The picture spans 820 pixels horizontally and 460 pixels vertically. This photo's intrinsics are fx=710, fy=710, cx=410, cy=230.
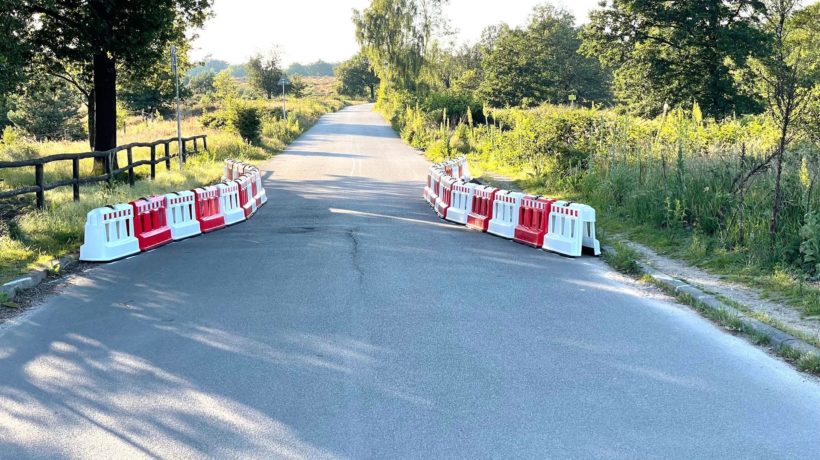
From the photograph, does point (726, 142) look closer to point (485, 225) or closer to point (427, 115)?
point (485, 225)

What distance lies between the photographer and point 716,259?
9.27 metres

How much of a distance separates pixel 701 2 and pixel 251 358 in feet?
104

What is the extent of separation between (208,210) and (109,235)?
2.86 meters

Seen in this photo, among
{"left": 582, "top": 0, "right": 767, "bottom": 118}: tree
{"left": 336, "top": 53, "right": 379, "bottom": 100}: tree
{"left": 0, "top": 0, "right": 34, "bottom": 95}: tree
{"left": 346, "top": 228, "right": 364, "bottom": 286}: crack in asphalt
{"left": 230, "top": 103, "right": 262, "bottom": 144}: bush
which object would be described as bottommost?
{"left": 346, "top": 228, "right": 364, "bottom": 286}: crack in asphalt

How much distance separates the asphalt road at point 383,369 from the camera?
4.26 metres

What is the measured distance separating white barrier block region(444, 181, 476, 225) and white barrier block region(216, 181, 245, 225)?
4.05 m

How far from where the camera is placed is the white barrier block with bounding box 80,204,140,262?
9844mm

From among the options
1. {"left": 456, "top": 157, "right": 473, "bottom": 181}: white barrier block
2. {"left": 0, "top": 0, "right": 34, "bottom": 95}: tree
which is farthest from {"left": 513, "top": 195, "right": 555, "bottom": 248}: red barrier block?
{"left": 0, "top": 0, "right": 34, "bottom": 95}: tree

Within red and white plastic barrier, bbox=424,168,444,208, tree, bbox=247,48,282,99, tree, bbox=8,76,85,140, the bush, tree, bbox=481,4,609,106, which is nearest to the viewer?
red and white plastic barrier, bbox=424,168,444,208

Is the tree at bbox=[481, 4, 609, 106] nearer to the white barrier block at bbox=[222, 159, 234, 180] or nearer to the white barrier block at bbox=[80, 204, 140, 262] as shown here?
the white barrier block at bbox=[222, 159, 234, 180]

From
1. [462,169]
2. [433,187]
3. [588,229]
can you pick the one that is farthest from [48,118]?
[588,229]

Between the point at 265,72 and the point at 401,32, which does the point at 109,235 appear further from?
the point at 265,72

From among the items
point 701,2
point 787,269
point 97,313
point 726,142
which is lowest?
point 97,313

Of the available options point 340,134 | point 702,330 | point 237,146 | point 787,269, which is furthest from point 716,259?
point 340,134
